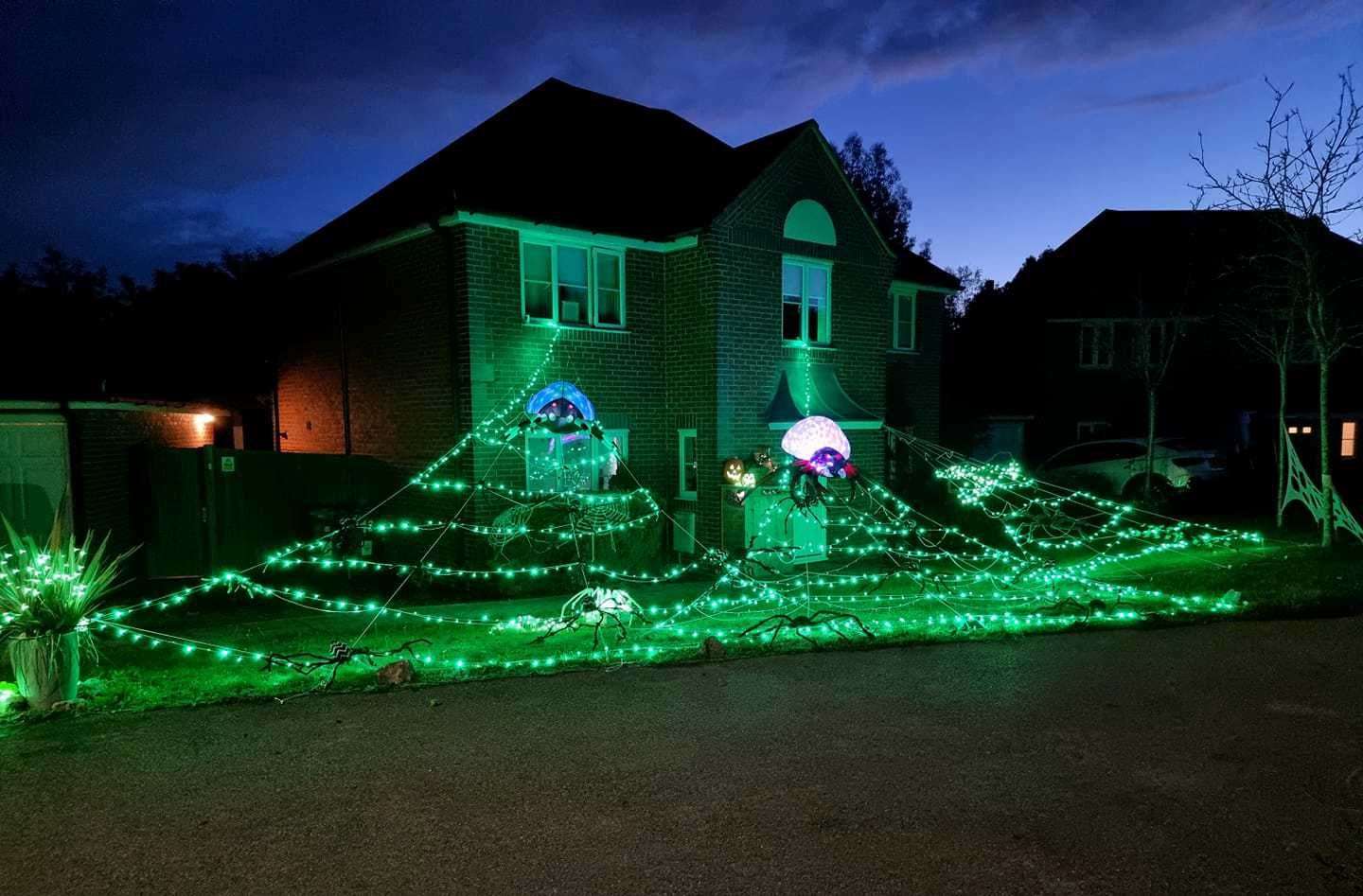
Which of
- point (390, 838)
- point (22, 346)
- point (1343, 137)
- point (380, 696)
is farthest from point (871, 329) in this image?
point (22, 346)

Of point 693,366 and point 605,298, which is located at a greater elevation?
point 605,298

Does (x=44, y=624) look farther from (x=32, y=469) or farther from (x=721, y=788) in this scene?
(x=32, y=469)

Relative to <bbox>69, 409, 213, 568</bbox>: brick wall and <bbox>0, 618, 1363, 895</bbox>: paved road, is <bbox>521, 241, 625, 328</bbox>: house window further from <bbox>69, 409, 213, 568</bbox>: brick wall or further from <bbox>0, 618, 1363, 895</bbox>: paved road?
<bbox>0, 618, 1363, 895</bbox>: paved road

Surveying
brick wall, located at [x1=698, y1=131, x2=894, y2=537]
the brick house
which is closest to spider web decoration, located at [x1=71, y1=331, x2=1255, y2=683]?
the brick house

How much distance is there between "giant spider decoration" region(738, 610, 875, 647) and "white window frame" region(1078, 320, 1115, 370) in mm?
21078

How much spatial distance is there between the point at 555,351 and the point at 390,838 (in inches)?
352

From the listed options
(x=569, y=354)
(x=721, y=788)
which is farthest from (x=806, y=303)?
(x=721, y=788)

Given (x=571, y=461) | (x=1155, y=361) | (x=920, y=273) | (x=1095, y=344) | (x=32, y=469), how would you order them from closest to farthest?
(x=32, y=469)
(x=571, y=461)
(x=920, y=273)
(x=1155, y=361)
(x=1095, y=344)

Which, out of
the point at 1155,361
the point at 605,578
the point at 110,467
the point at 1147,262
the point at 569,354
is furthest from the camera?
the point at 1147,262

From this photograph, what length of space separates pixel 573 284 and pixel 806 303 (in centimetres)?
432

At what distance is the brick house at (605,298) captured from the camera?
38.7ft

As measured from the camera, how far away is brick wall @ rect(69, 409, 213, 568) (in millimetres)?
10570

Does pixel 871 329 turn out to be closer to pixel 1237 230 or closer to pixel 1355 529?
pixel 1355 529

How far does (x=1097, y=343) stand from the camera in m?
25.6
